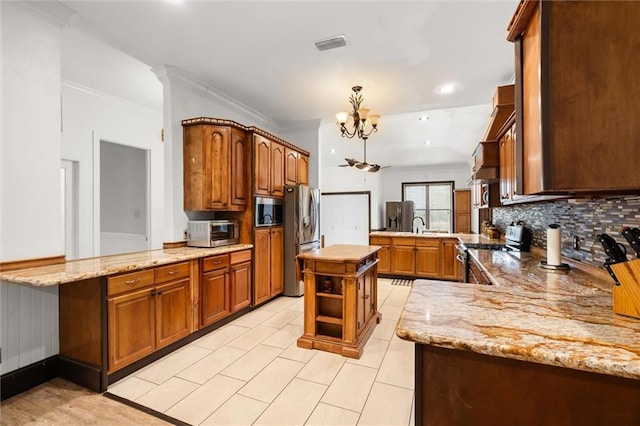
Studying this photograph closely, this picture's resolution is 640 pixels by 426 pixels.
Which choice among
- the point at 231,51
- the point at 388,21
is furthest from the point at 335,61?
the point at 231,51

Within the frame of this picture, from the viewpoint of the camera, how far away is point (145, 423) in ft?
5.99

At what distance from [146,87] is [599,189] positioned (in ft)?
14.9

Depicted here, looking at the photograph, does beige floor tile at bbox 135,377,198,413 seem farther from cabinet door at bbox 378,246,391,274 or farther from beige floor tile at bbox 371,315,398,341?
cabinet door at bbox 378,246,391,274

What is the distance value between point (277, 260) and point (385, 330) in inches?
72.7

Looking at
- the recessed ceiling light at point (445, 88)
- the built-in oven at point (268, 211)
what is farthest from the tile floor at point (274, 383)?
the recessed ceiling light at point (445, 88)

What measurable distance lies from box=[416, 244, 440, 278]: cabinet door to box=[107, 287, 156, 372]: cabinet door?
430 centimetres

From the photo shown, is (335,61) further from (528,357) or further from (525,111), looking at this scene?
(528,357)

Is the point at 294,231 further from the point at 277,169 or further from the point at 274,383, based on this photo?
the point at 274,383

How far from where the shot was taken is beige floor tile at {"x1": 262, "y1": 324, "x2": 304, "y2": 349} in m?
2.90

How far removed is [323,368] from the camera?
2455 mm

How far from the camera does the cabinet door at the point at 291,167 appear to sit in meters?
4.58

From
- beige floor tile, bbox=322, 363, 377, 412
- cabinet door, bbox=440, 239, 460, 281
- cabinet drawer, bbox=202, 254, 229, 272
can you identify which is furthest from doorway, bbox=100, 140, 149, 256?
cabinet door, bbox=440, 239, 460, 281

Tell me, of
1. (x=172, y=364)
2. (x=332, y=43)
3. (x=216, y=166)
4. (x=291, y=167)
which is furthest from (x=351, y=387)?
(x=291, y=167)

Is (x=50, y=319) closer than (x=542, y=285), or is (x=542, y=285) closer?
(x=542, y=285)
